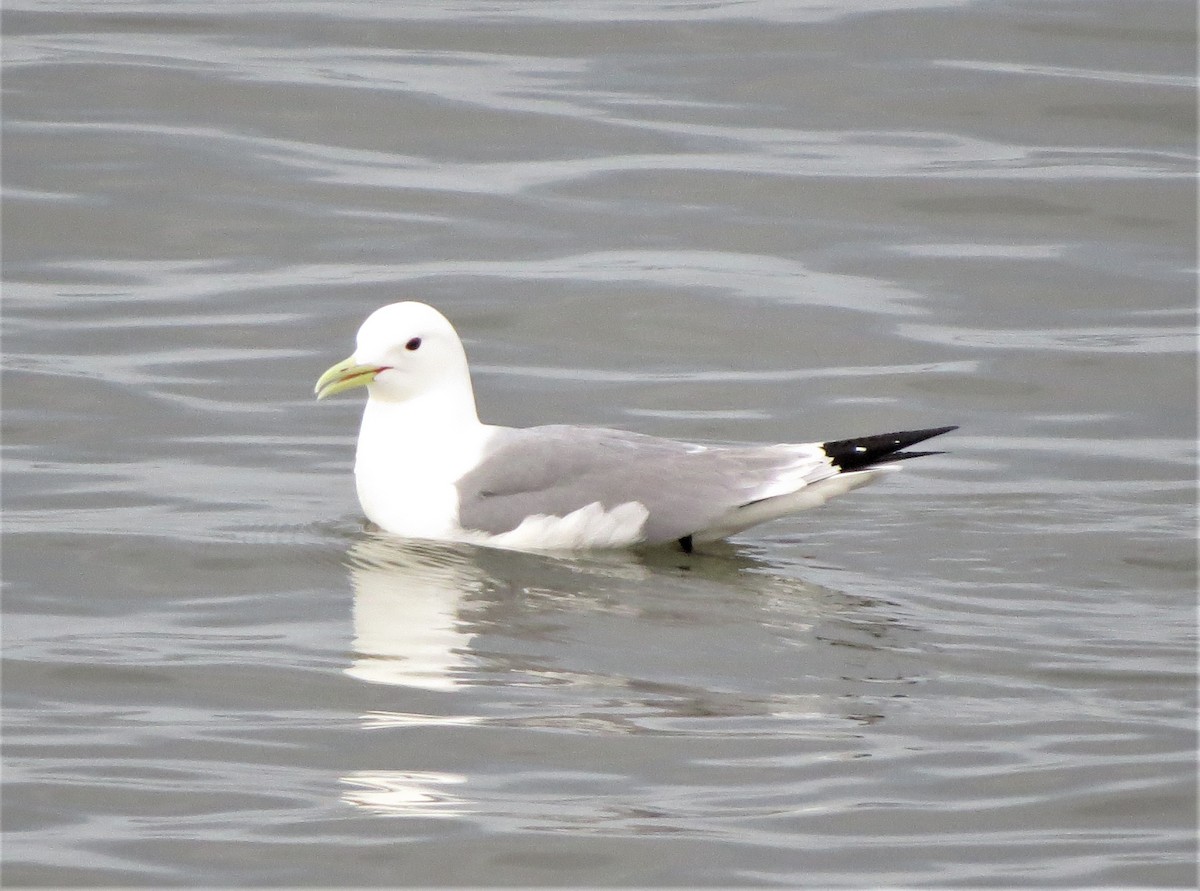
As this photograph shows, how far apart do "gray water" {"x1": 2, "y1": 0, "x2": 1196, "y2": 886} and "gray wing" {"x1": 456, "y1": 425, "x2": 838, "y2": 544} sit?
0.18 m

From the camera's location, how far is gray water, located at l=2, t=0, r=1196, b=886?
17.4 ft

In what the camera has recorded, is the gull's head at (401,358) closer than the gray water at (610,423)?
No

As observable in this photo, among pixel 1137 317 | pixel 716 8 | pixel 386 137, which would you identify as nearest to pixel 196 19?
pixel 386 137

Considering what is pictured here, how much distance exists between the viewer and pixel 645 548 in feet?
25.7

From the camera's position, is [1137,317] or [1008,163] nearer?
[1137,317]

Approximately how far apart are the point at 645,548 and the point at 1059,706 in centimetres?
224

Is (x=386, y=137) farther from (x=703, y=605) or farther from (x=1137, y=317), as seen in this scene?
(x=703, y=605)

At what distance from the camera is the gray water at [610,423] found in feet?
17.4

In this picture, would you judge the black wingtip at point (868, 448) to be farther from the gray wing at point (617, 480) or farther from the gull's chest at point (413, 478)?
the gull's chest at point (413, 478)

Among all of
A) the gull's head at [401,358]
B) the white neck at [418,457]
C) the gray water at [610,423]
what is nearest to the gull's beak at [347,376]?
the gull's head at [401,358]

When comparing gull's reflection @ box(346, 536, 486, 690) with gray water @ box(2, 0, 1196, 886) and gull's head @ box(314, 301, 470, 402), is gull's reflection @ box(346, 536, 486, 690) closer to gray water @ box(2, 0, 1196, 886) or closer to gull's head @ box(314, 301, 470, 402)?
gray water @ box(2, 0, 1196, 886)

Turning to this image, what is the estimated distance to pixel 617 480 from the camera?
7.64 m

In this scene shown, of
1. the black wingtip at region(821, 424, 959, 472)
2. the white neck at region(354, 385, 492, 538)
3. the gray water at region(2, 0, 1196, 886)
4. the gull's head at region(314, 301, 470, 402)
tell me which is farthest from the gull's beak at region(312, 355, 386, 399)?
the black wingtip at region(821, 424, 959, 472)

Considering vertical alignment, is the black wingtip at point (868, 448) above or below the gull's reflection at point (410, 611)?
above
